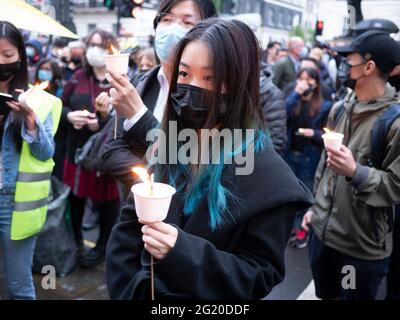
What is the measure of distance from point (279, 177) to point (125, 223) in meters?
0.62

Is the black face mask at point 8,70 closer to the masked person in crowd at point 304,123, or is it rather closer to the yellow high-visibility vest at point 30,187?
the yellow high-visibility vest at point 30,187

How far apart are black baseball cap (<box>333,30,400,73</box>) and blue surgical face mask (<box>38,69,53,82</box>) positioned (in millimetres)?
3716

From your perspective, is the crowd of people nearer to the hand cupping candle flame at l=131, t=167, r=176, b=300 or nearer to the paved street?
the hand cupping candle flame at l=131, t=167, r=176, b=300

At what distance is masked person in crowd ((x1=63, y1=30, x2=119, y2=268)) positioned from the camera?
14.3 ft

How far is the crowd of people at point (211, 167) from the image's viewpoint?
1.54m

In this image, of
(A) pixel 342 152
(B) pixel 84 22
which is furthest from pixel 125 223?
(B) pixel 84 22

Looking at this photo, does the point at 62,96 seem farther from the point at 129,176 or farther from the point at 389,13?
the point at 389,13

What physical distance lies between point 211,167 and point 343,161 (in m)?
1.21

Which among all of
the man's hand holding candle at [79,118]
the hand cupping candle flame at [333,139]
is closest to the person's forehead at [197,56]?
the hand cupping candle flame at [333,139]

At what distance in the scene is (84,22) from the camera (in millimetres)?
42781

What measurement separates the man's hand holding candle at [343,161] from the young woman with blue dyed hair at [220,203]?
99cm

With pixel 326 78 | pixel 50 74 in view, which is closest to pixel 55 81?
pixel 50 74

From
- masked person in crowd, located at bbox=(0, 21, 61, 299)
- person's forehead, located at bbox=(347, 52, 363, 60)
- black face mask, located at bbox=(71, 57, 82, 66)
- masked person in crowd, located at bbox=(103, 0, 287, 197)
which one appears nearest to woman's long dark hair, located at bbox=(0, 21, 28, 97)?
masked person in crowd, located at bbox=(0, 21, 61, 299)

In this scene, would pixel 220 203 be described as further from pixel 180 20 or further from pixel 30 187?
pixel 30 187
